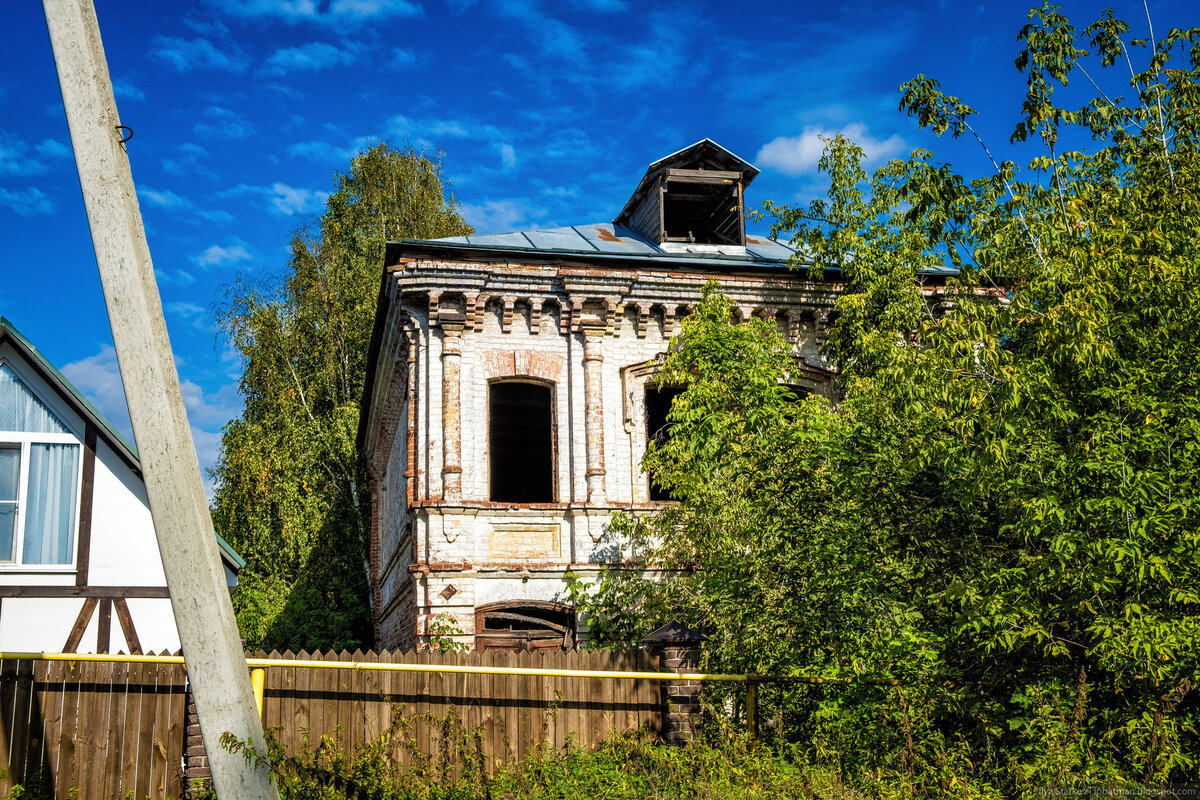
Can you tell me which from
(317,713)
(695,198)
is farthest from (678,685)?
(695,198)

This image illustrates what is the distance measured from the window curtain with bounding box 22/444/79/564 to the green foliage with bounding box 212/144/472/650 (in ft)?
28.6

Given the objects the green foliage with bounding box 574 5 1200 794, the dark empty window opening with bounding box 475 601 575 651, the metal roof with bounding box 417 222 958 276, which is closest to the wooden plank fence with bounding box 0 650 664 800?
the green foliage with bounding box 574 5 1200 794

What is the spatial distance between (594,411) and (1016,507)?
7146 millimetres

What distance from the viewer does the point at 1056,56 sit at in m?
10.2

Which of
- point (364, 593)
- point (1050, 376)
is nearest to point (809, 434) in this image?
point (1050, 376)

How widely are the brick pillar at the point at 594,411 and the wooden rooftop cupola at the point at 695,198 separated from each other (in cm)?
307

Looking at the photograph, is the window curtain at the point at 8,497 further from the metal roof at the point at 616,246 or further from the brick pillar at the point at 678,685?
the brick pillar at the point at 678,685

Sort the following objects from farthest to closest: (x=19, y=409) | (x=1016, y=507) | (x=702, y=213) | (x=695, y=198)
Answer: (x=702, y=213) < (x=695, y=198) < (x=19, y=409) < (x=1016, y=507)

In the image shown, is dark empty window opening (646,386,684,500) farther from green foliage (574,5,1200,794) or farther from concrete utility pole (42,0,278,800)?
concrete utility pole (42,0,278,800)

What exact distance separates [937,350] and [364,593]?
17747mm

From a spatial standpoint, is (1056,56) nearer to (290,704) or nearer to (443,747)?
(443,747)

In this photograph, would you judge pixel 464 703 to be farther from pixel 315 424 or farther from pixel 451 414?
pixel 315 424

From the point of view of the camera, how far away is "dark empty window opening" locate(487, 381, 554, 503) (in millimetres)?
17769

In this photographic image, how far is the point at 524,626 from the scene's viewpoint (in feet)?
43.1
